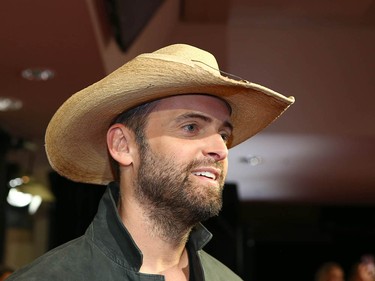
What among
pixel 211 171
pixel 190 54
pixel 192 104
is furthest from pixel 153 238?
pixel 190 54

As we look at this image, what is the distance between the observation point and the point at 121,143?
1.91 meters

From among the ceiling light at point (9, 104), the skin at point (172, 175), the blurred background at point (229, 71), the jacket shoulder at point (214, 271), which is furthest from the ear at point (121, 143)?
the ceiling light at point (9, 104)

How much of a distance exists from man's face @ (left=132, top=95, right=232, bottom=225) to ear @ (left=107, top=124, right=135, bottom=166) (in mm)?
48

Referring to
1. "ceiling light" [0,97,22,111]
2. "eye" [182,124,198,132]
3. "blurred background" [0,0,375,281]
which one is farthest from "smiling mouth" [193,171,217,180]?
"ceiling light" [0,97,22,111]

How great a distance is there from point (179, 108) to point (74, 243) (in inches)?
14.3

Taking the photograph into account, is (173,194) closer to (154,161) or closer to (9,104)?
(154,161)

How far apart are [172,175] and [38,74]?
3.14 metres

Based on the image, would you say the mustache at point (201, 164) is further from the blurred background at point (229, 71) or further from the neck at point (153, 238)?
the blurred background at point (229, 71)

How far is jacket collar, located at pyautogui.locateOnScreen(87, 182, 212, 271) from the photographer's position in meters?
1.74

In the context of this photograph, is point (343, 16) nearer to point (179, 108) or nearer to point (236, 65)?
point (236, 65)

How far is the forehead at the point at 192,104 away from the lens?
1.84m

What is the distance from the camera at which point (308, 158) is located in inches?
305

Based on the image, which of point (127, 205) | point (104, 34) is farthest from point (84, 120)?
point (104, 34)

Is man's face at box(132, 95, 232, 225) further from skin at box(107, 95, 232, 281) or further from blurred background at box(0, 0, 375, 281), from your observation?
blurred background at box(0, 0, 375, 281)
